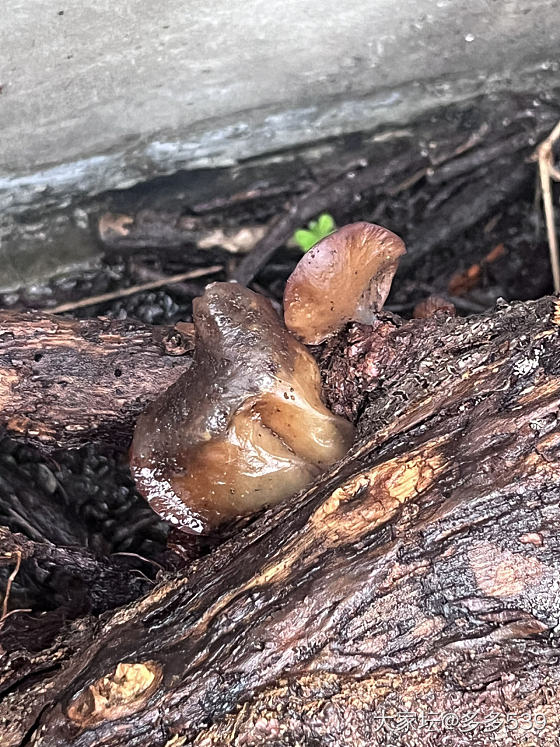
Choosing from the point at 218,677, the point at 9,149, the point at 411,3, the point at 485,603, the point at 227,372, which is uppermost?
the point at 9,149

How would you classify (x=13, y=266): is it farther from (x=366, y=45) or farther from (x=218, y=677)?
(x=218, y=677)

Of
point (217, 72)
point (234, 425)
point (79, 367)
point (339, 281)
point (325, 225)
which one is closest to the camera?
point (234, 425)

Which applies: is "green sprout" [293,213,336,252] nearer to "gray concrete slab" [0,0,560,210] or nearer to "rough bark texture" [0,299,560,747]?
"gray concrete slab" [0,0,560,210]

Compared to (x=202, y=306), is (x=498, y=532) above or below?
below

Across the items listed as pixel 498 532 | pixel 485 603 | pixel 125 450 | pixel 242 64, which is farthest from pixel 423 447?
pixel 242 64

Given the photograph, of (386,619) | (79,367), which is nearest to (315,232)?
(79,367)

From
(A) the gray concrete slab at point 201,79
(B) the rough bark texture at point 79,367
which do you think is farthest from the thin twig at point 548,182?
(B) the rough bark texture at point 79,367

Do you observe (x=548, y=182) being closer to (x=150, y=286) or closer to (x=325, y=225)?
(x=325, y=225)
